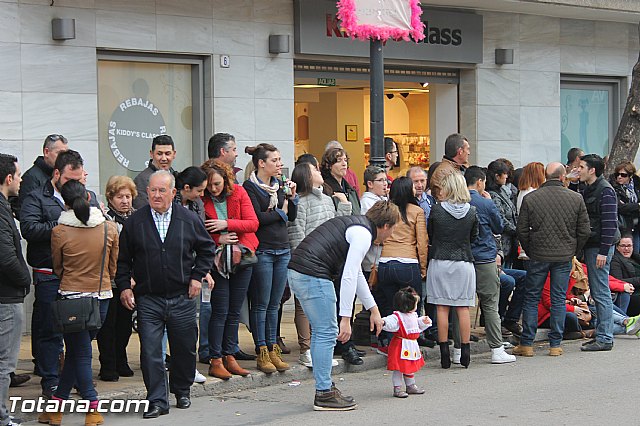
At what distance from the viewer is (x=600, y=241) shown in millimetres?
12133

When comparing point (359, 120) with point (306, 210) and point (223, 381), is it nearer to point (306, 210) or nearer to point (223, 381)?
point (306, 210)

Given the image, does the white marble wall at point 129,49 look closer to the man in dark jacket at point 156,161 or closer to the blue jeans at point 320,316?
the man in dark jacket at point 156,161

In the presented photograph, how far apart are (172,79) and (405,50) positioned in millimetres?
3756

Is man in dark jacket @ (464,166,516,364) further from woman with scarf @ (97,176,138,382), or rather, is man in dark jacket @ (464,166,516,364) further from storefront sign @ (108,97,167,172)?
storefront sign @ (108,97,167,172)

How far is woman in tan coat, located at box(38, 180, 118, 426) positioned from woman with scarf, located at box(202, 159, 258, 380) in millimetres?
1494

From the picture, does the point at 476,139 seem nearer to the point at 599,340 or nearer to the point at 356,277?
the point at 599,340

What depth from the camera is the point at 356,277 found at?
879 cm

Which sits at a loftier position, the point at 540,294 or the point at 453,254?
the point at 453,254

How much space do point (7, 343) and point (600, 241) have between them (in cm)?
660

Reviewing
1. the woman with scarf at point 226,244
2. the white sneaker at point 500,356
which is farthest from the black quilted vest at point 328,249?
the white sneaker at point 500,356

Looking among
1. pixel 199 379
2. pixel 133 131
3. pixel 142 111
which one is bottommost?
pixel 199 379

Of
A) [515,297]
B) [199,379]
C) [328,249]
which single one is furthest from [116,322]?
[515,297]

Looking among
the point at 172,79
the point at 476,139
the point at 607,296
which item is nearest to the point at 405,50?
the point at 476,139

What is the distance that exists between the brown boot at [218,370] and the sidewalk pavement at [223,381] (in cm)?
4
